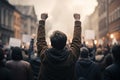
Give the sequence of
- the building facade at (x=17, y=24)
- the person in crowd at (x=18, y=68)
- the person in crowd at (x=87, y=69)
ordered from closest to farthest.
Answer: the person in crowd at (x=18, y=68) → the person in crowd at (x=87, y=69) → the building facade at (x=17, y=24)

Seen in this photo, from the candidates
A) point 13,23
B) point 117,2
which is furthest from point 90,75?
point 13,23

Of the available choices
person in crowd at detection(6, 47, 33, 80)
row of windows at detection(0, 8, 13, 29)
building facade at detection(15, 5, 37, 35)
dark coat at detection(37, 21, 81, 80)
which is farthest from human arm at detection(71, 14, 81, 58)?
building facade at detection(15, 5, 37, 35)

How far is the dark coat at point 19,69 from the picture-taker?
946 centimetres

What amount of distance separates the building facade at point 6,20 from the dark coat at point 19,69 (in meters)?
56.5

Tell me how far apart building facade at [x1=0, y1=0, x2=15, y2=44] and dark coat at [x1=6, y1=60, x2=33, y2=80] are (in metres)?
56.5

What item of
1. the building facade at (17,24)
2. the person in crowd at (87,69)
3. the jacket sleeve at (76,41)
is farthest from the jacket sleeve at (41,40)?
the building facade at (17,24)

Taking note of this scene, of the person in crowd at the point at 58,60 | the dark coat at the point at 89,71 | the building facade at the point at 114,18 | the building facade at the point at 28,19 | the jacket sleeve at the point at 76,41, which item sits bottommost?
the dark coat at the point at 89,71

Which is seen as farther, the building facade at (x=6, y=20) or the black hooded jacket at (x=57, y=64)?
the building facade at (x=6, y=20)

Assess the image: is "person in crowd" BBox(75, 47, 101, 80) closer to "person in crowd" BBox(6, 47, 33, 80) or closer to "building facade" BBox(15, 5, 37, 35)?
"person in crowd" BBox(6, 47, 33, 80)

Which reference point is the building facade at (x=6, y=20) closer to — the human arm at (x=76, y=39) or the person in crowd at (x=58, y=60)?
the human arm at (x=76, y=39)

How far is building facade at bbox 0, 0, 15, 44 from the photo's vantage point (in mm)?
67056

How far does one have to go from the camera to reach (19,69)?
31.3 ft

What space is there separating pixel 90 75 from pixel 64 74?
3.16 m

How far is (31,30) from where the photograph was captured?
4301 inches
